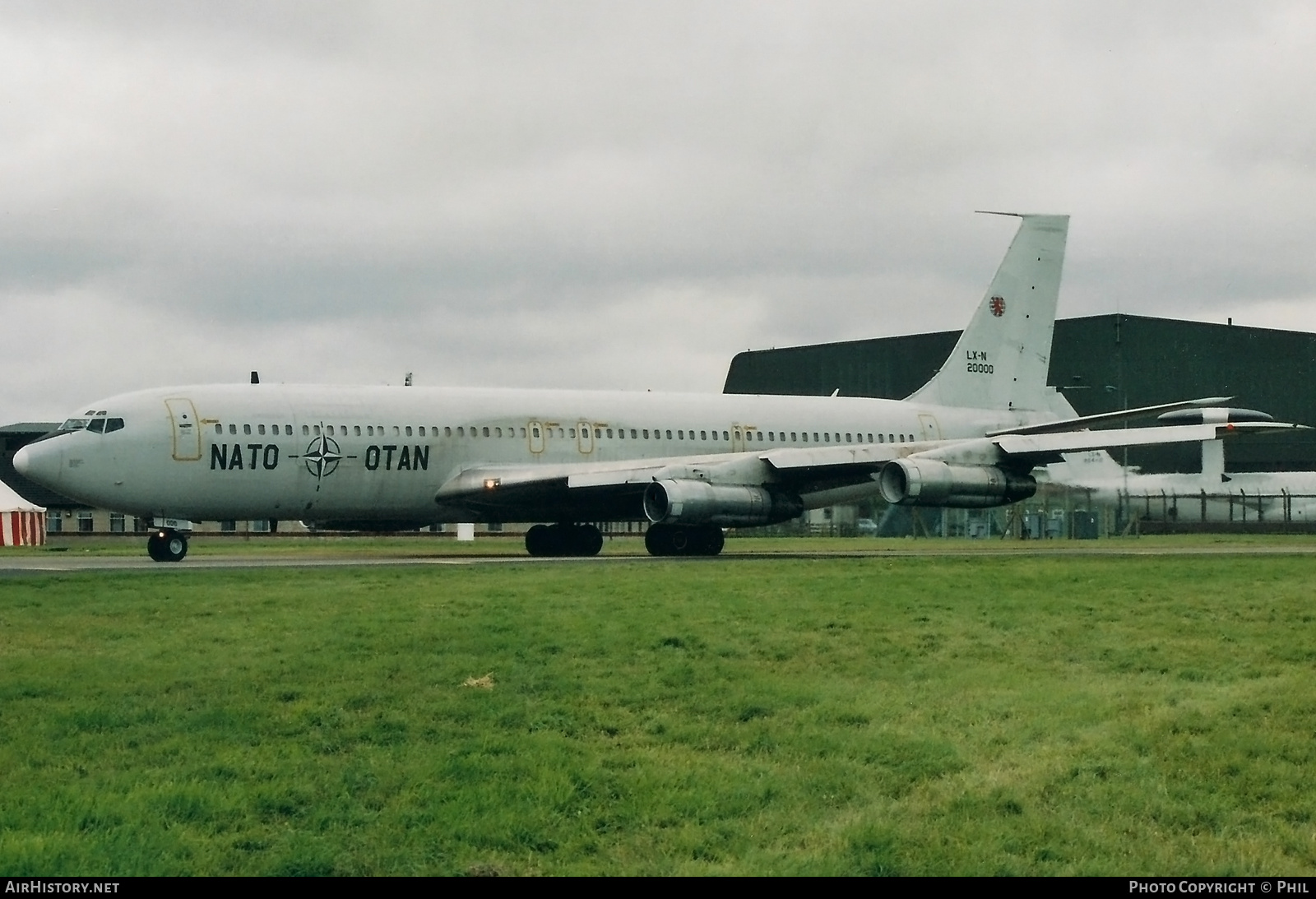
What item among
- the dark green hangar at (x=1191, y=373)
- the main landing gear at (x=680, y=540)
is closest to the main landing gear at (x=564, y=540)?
the main landing gear at (x=680, y=540)

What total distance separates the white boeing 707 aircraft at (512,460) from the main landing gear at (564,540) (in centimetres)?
4

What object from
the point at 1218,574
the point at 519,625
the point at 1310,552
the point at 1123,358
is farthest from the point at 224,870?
the point at 1123,358

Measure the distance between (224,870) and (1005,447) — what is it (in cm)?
2934

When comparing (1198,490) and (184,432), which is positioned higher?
(184,432)

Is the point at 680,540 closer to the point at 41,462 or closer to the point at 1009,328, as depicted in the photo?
the point at 41,462

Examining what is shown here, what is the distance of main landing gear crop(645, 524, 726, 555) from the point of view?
3481 cm

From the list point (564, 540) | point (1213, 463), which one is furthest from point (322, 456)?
point (1213, 463)

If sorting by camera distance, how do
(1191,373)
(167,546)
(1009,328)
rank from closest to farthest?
(167,546) < (1009,328) < (1191,373)

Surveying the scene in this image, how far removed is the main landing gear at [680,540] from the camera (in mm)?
34812

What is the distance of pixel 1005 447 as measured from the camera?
3478cm

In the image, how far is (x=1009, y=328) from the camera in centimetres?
4425

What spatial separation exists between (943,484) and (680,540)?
20.8ft

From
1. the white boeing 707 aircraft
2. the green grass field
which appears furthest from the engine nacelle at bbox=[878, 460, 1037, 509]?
the green grass field

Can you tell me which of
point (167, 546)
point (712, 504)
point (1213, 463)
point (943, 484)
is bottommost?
point (167, 546)
